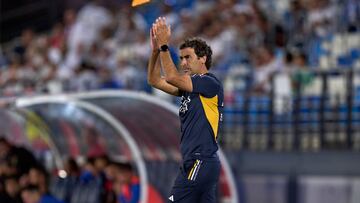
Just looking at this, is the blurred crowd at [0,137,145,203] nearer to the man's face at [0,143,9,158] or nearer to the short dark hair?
the man's face at [0,143,9,158]

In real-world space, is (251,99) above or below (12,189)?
above

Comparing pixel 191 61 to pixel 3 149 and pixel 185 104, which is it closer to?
pixel 185 104

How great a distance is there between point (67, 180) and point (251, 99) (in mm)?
3150

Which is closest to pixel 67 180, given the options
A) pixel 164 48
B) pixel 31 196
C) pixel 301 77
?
pixel 31 196

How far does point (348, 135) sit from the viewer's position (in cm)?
1322

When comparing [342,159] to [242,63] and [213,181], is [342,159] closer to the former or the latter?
[242,63]

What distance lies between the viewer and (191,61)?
7672 millimetres

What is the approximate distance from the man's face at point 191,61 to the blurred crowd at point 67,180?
15.9ft

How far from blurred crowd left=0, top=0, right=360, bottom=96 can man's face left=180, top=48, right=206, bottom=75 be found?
4.29 metres

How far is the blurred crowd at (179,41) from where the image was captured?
15242 mm

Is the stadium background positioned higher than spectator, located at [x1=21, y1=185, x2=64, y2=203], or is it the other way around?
the stadium background

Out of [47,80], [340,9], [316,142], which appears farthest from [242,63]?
[47,80]

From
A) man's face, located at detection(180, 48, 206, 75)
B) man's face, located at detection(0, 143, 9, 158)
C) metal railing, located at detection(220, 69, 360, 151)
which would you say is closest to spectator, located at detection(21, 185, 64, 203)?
man's face, located at detection(0, 143, 9, 158)

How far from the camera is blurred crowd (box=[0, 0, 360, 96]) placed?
50.0ft
